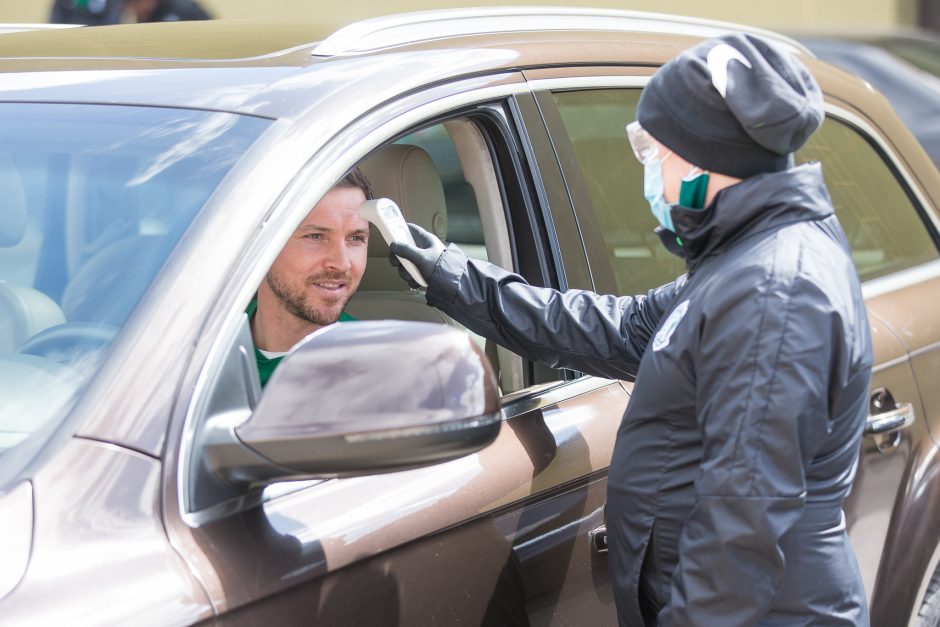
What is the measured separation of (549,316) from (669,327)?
423mm

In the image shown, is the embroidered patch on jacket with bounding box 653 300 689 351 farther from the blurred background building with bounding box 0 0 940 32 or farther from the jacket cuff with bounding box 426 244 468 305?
the blurred background building with bounding box 0 0 940 32

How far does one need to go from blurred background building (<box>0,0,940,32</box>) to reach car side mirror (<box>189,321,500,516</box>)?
691 cm

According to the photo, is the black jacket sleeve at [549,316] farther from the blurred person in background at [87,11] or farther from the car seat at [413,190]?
the blurred person in background at [87,11]

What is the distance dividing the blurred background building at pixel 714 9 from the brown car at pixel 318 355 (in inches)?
235

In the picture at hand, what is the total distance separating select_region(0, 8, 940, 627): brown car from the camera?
1558mm

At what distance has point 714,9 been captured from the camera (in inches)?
508

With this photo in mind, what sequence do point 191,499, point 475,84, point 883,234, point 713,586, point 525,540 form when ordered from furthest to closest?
point 883,234 → point 475,84 → point 525,540 → point 713,586 → point 191,499

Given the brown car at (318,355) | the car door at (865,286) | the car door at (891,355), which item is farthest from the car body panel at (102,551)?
the car door at (891,355)

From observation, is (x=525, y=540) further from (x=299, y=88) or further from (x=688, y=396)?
(x=299, y=88)

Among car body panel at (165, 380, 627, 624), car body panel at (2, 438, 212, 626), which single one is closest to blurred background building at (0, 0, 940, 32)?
car body panel at (165, 380, 627, 624)

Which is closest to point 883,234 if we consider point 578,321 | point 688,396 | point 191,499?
point 578,321

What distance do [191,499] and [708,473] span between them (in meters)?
0.70

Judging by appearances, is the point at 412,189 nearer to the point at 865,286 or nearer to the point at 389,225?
the point at 389,225

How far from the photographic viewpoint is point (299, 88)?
2014 mm
